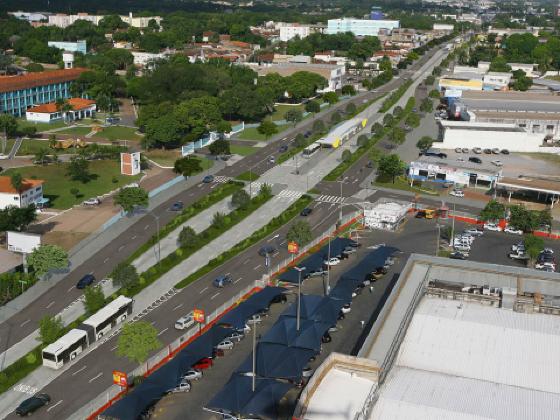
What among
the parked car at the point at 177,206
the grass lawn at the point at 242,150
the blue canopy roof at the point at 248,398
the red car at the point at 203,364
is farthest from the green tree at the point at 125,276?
the grass lawn at the point at 242,150

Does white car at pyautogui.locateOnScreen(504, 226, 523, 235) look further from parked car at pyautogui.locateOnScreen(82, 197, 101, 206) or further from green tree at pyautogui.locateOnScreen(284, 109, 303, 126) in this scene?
green tree at pyautogui.locateOnScreen(284, 109, 303, 126)

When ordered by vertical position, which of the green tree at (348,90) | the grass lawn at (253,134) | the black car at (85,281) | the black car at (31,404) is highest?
the green tree at (348,90)

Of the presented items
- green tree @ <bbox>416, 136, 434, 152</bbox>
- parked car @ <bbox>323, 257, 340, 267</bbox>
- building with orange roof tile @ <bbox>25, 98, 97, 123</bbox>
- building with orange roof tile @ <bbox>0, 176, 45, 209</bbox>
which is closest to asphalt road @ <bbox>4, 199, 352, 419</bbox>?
parked car @ <bbox>323, 257, 340, 267</bbox>

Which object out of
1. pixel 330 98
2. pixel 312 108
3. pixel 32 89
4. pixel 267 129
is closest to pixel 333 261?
pixel 267 129

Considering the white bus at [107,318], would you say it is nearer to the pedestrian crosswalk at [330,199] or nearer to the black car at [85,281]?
the black car at [85,281]

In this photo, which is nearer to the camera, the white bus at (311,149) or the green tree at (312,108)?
the white bus at (311,149)

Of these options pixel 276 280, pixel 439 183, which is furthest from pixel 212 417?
pixel 439 183
